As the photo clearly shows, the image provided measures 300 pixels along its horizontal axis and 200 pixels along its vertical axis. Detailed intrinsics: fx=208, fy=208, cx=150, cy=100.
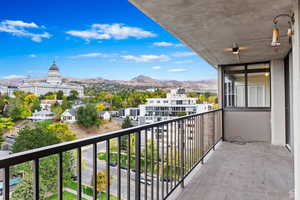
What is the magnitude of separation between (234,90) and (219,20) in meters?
3.50

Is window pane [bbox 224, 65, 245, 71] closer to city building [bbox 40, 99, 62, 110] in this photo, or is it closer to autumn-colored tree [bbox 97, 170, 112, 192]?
autumn-colored tree [bbox 97, 170, 112, 192]

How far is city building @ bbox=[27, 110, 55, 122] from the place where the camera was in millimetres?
7381

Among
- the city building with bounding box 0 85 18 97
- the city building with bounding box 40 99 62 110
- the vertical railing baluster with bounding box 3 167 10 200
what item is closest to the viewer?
the vertical railing baluster with bounding box 3 167 10 200

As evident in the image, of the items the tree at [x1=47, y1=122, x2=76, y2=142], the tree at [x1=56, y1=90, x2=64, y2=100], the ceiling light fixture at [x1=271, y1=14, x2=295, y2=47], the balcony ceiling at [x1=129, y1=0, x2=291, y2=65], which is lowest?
the tree at [x1=47, y1=122, x2=76, y2=142]

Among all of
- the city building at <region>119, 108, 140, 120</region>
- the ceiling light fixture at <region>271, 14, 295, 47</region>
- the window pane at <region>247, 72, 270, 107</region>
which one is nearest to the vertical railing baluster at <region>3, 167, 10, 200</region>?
the ceiling light fixture at <region>271, 14, 295, 47</region>

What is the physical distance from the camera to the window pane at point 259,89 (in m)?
5.41

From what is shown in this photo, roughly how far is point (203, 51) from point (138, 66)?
25.8 meters

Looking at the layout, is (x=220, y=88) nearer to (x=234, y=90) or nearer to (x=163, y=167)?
(x=234, y=90)

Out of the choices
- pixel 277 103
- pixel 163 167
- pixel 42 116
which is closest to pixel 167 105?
pixel 42 116

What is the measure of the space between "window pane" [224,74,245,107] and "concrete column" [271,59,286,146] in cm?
74

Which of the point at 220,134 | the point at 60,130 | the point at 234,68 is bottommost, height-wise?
the point at 60,130

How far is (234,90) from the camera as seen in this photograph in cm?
573

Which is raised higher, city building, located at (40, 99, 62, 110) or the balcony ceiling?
the balcony ceiling

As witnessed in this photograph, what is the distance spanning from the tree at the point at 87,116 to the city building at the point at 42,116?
110cm
